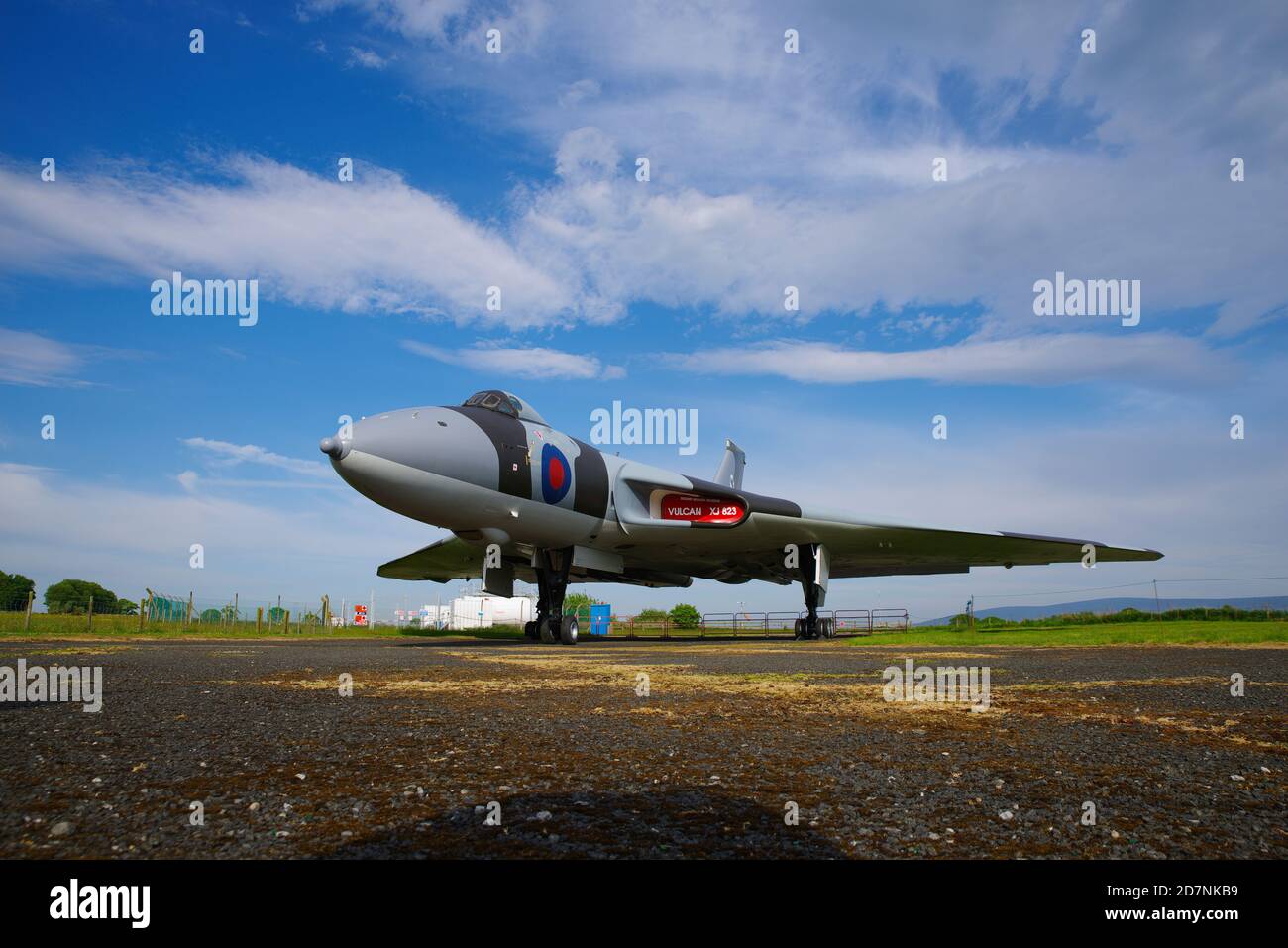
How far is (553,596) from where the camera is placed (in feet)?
62.3

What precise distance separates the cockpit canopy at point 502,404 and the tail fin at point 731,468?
47.9ft

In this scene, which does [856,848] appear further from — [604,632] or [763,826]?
[604,632]

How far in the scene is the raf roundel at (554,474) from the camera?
16.5 meters

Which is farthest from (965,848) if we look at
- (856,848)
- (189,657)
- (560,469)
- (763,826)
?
(560,469)

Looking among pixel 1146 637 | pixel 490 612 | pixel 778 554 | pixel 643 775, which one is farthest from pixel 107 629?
pixel 1146 637

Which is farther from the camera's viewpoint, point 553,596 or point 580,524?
point 553,596

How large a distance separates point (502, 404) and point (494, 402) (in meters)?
0.20

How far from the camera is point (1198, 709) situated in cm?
488

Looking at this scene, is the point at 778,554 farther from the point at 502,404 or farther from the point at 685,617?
the point at 685,617

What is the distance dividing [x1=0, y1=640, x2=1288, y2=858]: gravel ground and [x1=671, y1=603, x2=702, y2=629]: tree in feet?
148

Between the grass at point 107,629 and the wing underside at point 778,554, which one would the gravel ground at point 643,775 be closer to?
the wing underside at point 778,554

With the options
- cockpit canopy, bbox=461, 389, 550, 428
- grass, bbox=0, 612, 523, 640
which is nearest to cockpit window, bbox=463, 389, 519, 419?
cockpit canopy, bbox=461, 389, 550, 428

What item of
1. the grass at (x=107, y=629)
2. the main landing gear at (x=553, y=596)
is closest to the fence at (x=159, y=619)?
the grass at (x=107, y=629)

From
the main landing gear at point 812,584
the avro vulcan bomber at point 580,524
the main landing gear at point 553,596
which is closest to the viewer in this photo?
the avro vulcan bomber at point 580,524
